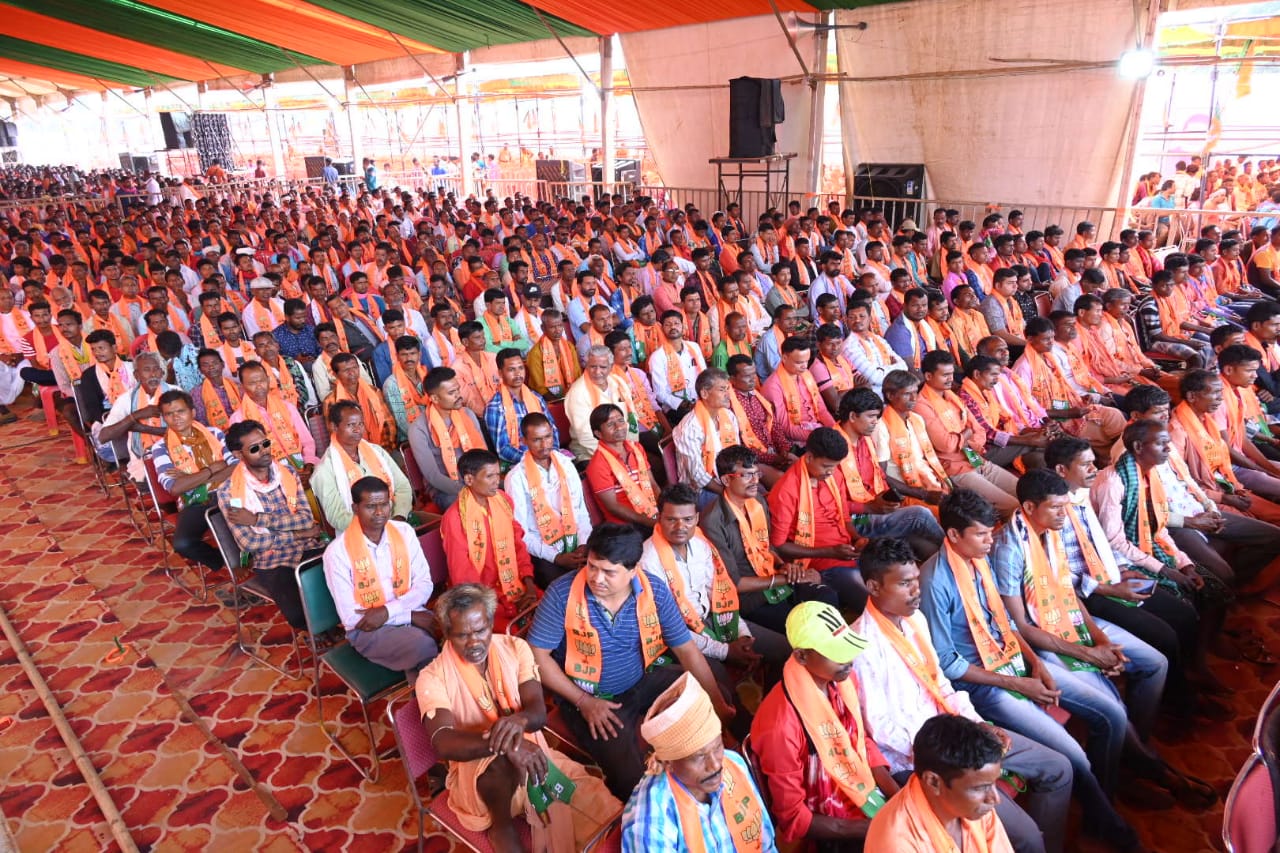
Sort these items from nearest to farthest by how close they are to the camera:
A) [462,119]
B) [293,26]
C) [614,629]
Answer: [614,629] < [293,26] < [462,119]

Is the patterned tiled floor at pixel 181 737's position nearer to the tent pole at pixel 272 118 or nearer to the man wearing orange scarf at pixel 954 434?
the man wearing orange scarf at pixel 954 434

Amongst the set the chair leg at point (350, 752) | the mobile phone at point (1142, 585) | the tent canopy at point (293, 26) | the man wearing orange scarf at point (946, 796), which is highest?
the tent canopy at point (293, 26)

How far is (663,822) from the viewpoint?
5.93 ft

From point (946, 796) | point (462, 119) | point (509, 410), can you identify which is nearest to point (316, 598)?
point (509, 410)

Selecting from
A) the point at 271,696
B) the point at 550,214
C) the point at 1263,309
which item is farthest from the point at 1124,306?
the point at 550,214

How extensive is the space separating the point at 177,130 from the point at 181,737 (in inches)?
879

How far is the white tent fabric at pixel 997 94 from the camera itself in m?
8.91

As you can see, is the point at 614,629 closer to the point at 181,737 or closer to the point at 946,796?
the point at 946,796

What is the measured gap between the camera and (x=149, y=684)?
3.50 metres

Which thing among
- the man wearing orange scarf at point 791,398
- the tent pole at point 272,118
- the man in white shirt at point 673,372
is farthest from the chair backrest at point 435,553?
the tent pole at point 272,118

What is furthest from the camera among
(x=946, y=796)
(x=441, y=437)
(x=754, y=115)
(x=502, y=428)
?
(x=754, y=115)

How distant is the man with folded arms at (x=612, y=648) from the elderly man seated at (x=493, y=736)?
0.44 feet

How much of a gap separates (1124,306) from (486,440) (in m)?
5.04

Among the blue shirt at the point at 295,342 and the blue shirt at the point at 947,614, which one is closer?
the blue shirt at the point at 947,614
